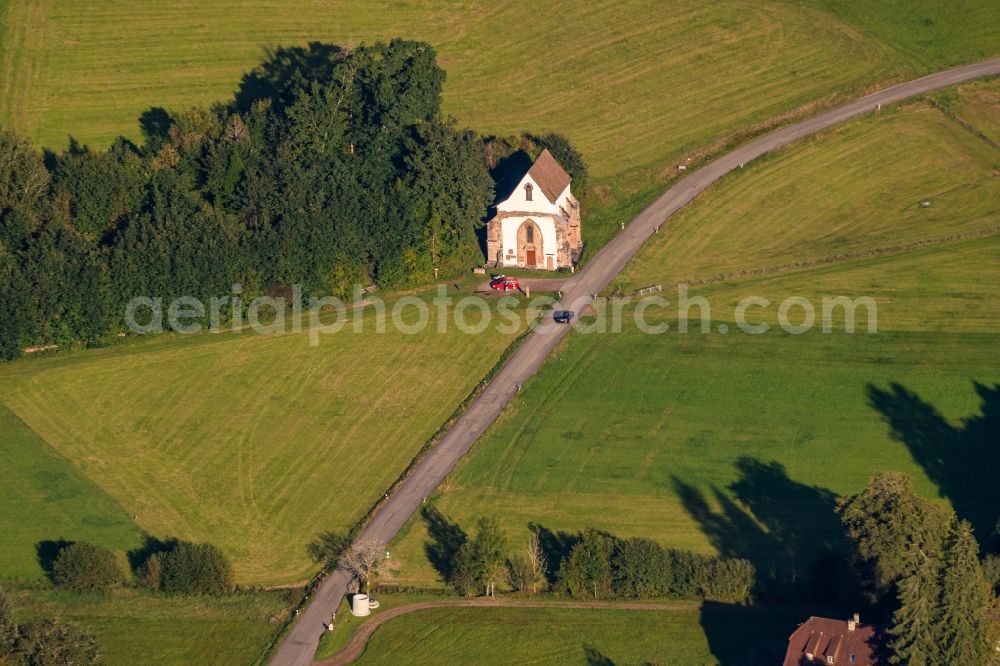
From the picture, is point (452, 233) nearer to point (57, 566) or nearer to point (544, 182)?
point (544, 182)

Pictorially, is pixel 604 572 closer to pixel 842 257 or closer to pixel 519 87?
pixel 842 257

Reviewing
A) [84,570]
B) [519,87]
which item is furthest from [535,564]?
[519,87]

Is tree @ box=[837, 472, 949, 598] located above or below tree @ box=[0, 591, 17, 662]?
above

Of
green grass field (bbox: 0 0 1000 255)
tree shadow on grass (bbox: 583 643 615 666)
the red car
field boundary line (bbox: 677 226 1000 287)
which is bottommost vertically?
tree shadow on grass (bbox: 583 643 615 666)

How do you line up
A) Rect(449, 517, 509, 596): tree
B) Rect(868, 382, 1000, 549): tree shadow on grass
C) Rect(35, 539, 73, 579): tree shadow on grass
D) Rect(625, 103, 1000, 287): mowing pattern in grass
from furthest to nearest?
Rect(625, 103, 1000, 287): mowing pattern in grass < Rect(868, 382, 1000, 549): tree shadow on grass < Rect(35, 539, 73, 579): tree shadow on grass < Rect(449, 517, 509, 596): tree

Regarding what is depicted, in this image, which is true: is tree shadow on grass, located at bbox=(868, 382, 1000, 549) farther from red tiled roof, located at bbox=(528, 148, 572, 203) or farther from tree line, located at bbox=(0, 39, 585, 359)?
tree line, located at bbox=(0, 39, 585, 359)

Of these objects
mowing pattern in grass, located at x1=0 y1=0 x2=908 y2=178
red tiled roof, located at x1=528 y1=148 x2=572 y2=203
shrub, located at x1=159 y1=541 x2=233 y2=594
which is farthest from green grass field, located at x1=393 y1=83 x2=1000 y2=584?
shrub, located at x1=159 y1=541 x2=233 y2=594
